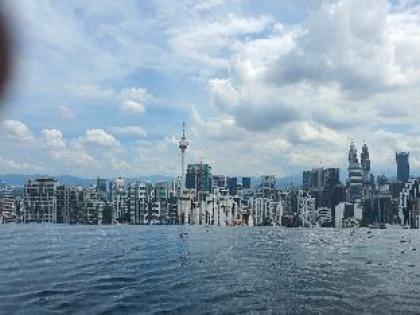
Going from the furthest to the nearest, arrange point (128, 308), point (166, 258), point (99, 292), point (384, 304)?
point (166, 258), point (99, 292), point (384, 304), point (128, 308)

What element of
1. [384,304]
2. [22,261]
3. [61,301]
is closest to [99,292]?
[61,301]

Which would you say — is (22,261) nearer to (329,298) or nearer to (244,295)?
(244,295)

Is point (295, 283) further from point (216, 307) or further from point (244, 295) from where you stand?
point (216, 307)

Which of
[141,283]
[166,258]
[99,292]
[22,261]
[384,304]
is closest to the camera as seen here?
[384,304]

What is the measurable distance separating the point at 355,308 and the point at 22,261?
206 feet

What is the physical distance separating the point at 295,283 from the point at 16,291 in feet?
113

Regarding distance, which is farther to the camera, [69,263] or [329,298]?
[69,263]

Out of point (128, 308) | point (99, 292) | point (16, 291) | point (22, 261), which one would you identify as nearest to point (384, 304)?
point (128, 308)

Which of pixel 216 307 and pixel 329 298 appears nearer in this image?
pixel 216 307

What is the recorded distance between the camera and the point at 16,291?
205ft

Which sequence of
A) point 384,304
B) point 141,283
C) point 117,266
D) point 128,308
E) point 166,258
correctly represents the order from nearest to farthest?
point 128,308 → point 384,304 → point 141,283 → point 117,266 → point 166,258

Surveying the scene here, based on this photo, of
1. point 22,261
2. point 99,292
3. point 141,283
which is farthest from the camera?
point 22,261

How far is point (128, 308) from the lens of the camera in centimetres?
5384

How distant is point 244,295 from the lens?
204 ft
